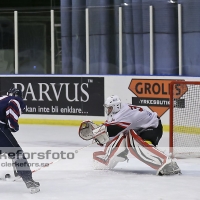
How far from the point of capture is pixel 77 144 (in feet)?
31.1

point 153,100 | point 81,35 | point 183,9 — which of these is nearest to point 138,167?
point 153,100

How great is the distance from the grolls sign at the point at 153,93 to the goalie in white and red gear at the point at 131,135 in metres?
3.39

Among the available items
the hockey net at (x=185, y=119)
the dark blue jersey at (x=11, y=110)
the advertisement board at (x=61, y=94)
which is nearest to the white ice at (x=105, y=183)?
the hockey net at (x=185, y=119)

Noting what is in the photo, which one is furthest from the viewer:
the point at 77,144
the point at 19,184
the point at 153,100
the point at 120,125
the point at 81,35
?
the point at 81,35

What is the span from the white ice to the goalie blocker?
10 centimetres

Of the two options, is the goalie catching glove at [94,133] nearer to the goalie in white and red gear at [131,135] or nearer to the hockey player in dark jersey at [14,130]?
the goalie in white and red gear at [131,135]

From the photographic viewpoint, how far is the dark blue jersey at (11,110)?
5801 mm

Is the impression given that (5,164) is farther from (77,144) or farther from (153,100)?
(153,100)

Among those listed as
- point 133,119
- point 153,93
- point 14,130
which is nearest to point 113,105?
point 133,119

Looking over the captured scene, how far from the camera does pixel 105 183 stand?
650 cm

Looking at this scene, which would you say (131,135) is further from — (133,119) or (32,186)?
(32,186)

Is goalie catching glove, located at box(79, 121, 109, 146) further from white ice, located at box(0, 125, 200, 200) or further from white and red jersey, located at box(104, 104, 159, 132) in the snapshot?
white ice, located at box(0, 125, 200, 200)

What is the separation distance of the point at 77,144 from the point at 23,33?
336 centimetres

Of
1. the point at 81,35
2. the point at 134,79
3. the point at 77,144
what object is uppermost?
the point at 81,35
